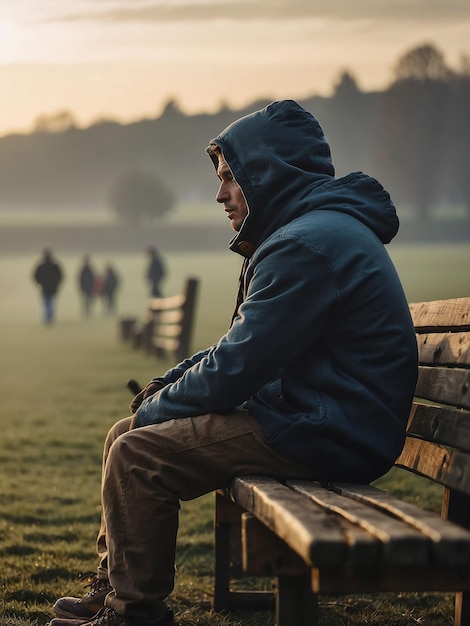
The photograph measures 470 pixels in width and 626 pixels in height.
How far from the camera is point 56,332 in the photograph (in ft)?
99.5

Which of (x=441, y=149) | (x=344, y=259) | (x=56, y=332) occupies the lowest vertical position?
(x=56, y=332)

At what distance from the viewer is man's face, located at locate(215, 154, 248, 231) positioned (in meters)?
3.67

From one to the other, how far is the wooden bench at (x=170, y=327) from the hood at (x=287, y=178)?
1309 centimetres

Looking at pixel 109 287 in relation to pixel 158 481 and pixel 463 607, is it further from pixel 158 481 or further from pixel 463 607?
pixel 158 481

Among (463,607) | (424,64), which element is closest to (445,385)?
(463,607)

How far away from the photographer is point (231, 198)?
3.70 meters

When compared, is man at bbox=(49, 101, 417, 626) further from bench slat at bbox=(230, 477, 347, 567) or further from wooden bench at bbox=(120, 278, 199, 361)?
wooden bench at bbox=(120, 278, 199, 361)

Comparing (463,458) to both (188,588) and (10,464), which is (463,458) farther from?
(10,464)

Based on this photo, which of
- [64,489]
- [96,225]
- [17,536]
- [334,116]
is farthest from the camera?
[334,116]

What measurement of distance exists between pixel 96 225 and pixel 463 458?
146 m

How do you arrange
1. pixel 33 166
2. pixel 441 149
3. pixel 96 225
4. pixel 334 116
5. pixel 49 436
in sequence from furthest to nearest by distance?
pixel 33 166, pixel 334 116, pixel 96 225, pixel 441 149, pixel 49 436

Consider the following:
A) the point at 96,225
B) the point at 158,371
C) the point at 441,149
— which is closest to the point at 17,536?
the point at 158,371

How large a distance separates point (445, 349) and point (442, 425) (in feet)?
1.04

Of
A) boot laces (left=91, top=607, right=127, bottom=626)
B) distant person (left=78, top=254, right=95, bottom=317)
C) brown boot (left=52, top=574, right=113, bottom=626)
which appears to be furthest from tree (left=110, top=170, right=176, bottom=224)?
boot laces (left=91, top=607, right=127, bottom=626)
